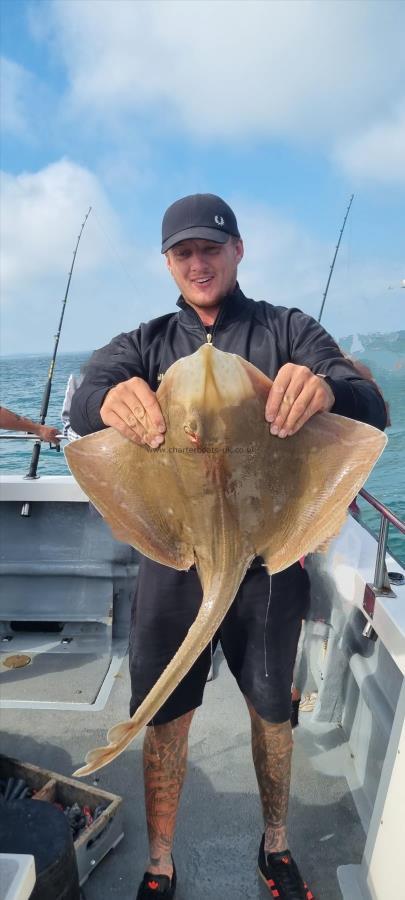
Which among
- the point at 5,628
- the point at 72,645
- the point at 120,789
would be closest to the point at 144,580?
the point at 120,789

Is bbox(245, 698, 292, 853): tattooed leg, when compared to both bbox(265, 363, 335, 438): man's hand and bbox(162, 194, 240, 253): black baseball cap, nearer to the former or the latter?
bbox(265, 363, 335, 438): man's hand

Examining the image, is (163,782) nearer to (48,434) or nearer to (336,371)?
(336,371)

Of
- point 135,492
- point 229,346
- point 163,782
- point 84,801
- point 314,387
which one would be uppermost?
point 229,346

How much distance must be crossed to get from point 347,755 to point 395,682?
96 cm

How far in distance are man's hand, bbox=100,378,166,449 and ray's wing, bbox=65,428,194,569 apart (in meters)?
0.07

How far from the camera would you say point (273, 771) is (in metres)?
2.54

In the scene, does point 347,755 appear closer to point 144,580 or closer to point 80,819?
point 80,819

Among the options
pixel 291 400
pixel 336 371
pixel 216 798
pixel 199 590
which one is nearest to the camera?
pixel 291 400

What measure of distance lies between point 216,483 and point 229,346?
783 mm

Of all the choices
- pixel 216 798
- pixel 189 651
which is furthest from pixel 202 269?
pixel 216 798

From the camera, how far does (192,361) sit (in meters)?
1.56

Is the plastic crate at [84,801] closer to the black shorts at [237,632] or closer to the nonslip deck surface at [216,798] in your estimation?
the nonslip deck surface at [216,798]

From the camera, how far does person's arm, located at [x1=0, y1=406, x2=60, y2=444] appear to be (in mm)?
4297

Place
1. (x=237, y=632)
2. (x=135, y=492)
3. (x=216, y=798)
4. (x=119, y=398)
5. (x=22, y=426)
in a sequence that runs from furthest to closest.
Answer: (x=22, y=426), (x=216, y=798), (x=237, y=632), (x=135, y=492), (x=119, y=398)
